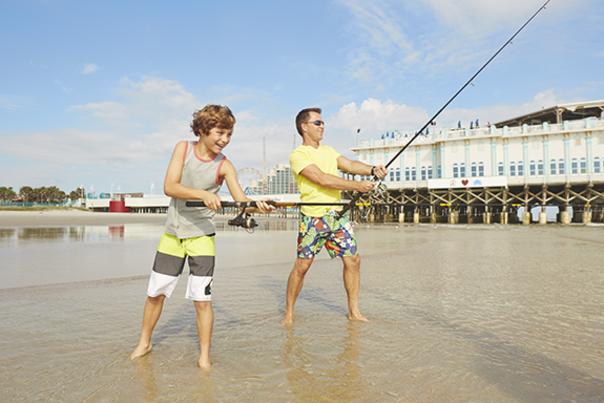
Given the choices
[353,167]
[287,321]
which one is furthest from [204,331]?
[353,167]

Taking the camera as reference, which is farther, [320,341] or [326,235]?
[326,235]

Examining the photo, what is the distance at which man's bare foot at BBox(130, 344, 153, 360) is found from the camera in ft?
9.48

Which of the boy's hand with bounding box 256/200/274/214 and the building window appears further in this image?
the building window

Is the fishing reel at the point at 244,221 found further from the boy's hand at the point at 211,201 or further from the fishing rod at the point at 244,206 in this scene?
the boy's hand at the point at 211,201

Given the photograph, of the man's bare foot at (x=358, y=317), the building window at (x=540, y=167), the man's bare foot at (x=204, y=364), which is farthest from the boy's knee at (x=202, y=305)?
the building window at (x=540, y=167)

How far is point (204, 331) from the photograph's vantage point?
9.21 feet

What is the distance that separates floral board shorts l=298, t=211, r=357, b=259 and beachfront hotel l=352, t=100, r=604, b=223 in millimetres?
34832

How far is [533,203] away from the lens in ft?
120

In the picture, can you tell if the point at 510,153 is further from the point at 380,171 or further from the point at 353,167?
the point at 380,171

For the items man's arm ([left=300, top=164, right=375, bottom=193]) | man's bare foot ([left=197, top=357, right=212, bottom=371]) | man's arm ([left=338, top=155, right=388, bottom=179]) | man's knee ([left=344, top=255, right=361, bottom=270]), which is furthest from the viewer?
man's arm ([left=338, top=155, right=388, bottom=179])

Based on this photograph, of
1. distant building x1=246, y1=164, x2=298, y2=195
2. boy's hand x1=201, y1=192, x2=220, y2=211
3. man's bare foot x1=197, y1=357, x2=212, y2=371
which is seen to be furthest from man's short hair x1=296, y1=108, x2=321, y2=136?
distant building x1=246, y1=164, x2=298, y2=195

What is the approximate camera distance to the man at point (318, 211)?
12.5ft

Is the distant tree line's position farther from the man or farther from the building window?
the man

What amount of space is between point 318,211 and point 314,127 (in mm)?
826
